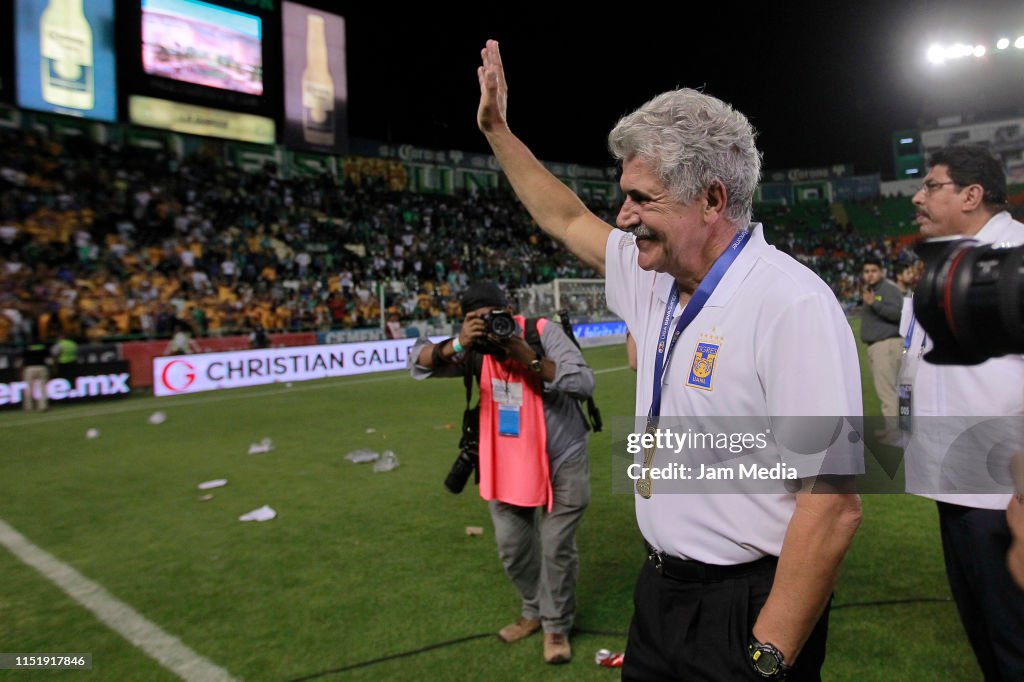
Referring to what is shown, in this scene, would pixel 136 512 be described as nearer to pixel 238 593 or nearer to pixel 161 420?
pixel 238 593

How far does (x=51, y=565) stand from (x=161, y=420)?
20.4 ft

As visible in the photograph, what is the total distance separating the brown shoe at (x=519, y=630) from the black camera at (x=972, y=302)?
3.07 metres

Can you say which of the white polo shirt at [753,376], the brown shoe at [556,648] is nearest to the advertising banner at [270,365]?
the brown shoe at [556,648]

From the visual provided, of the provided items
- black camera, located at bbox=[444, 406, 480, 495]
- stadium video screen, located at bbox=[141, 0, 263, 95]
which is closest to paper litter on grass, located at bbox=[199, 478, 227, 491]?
black camera, located at bbox=[444, 406, 480, 495]

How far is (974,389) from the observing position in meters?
2.38

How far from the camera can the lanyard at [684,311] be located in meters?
1.67

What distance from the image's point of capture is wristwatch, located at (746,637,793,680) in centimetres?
148

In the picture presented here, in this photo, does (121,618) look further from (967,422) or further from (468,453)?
(967,422)

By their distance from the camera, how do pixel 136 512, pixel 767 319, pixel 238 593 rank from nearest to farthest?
pixel 767 319 → pixel 238 593 → pixel 136 512

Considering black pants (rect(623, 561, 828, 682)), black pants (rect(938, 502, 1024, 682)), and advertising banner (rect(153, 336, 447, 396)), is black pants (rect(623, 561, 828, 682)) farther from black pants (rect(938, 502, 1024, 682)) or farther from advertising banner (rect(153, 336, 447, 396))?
advertising banner (rect(153, 336, 447, 396))

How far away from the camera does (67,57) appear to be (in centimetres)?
2266

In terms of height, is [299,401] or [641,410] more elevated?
[641,410]

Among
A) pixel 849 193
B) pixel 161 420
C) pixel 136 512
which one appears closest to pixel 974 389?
pixel 136 512

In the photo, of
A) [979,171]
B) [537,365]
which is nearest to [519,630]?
[537,365]
